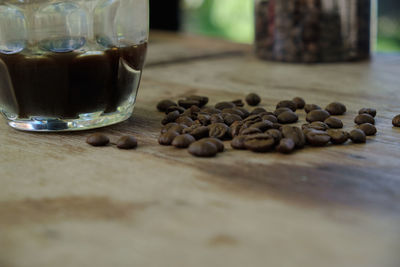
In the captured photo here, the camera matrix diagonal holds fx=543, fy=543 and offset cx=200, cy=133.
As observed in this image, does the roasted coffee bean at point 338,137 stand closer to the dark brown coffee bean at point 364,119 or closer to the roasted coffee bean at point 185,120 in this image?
the dark brown coffee bean at point 364,119

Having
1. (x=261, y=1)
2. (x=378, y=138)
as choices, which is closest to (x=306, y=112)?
(x=378, y=138)

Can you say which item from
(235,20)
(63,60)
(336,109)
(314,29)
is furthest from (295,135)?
(235,20)

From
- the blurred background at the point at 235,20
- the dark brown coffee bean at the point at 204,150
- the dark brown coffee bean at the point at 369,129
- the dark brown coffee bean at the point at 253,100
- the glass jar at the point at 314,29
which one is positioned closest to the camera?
the dark brown coffee bean at the point at 204,150

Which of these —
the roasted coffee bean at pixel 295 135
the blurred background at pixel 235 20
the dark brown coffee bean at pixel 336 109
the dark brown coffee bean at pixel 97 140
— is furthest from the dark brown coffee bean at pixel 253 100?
the blurred background at pixel 235 20

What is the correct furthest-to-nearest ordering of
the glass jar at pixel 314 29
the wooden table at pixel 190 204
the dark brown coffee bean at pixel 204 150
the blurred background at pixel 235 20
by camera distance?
the blurred background at pixel 235 20, the glass jar at pixel 314 29, the dark brown coffee bean at pixel 204 150, the wooden table at pixel 190 204

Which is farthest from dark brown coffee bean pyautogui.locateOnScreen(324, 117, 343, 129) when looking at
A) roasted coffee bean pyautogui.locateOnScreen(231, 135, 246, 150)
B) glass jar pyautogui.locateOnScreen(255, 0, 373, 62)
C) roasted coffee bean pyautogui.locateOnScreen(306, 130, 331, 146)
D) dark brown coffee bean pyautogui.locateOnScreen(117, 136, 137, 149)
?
glass jar pyautogui.locateOnScreen(255, 0, 373, 62)

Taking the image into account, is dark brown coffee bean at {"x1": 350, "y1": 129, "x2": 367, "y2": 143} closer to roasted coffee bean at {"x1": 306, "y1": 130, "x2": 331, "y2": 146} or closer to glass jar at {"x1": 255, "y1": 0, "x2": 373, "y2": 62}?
roasted coffee bean at {"x1": 306, "y1": 130, "x2": 331, "y2": 146}
